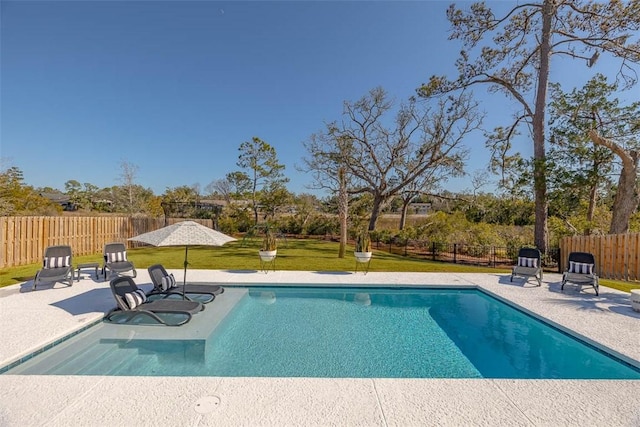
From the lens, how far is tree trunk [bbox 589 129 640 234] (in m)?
12.5

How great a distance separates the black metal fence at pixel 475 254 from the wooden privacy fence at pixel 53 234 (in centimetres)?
1643

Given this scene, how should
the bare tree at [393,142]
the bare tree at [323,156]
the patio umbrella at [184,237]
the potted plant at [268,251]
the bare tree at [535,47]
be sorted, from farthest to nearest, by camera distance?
the bare tree at [323,156], the bare tree at [393,142], the bare tree at [535,47], the potted plant at [268,251], the patio umbrella at [184,237]

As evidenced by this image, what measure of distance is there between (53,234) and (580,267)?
20123 mm

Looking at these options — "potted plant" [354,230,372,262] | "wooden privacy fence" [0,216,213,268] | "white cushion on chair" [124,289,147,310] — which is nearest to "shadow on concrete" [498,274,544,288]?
"potted plant" [354,230,372,262]

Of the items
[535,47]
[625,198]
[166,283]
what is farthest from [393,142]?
[166,283]

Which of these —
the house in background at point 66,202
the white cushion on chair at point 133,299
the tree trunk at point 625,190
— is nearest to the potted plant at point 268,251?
the white cushion on chair at point 133,299

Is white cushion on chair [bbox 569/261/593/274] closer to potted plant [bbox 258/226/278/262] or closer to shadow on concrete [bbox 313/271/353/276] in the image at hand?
shadow on concrete [bbox 313/271/353/276]

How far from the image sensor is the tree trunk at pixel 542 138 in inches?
560

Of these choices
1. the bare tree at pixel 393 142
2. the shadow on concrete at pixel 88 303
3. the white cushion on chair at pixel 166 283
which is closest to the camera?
the shadow on concrete at pixel 88 303

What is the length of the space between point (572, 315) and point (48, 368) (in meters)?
9.67

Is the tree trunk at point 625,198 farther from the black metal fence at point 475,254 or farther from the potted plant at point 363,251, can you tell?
the potted plant at point 363,251

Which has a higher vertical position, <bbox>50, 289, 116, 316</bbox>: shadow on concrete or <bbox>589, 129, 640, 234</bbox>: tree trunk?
<bbox>589, 129, 640, 234</bbox>: tree trunk

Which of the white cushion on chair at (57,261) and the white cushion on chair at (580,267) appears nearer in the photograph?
the white cushion on chair at (57,261)

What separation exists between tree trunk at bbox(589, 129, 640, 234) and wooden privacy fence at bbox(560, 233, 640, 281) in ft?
10.2
